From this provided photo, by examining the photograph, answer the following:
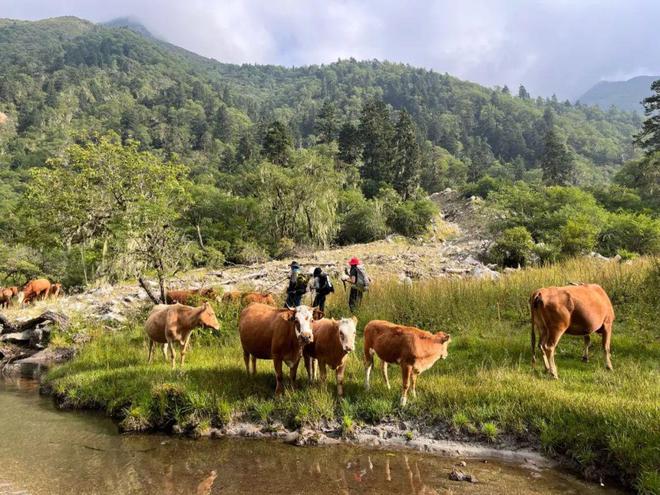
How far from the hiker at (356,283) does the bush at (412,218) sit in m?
36.3

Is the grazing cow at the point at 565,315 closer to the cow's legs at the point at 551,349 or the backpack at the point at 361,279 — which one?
the cow's legs at the point at 551,349

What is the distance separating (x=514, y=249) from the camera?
94.1ft

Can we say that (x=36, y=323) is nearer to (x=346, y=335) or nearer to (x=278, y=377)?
(x=278, y=377)

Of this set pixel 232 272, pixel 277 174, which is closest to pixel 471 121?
pixel 277 174

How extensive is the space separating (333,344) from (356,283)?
20.2ft

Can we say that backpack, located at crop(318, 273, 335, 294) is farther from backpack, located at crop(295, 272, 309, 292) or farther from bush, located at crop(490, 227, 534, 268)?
bush, located at crop(490, 227, 534, 268)

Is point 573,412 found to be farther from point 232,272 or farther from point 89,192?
point 232,272

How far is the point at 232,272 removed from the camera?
30422mm

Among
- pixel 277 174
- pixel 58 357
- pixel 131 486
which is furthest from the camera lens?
pixel 277 174

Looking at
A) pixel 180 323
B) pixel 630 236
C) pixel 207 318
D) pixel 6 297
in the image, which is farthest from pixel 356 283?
pixel 630 236

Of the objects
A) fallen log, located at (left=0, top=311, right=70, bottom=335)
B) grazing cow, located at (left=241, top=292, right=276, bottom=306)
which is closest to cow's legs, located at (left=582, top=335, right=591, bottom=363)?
grazing cow, located at (left=241, top=292, right=276, bottom=306)

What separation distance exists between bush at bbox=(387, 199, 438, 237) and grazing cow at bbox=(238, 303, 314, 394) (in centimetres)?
4202

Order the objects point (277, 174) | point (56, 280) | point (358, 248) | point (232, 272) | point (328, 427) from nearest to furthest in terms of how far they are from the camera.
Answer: point (328, 427), point (232, 272), point (56, 280), point (358, 248), point (277, 174)

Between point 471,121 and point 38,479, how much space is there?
18569 cm
